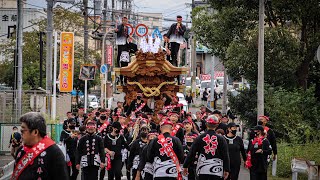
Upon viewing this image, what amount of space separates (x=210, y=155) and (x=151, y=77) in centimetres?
1633

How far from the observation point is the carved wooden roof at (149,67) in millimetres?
29703

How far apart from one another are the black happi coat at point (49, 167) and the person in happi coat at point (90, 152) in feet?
27.8

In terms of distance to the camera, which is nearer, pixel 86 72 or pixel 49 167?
pixel 49 167

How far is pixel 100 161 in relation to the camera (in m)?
17.0

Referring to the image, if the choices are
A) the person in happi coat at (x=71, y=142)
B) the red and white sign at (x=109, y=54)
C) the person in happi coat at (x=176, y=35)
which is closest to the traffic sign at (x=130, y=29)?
the person in happi coat at (x=176, y=35)

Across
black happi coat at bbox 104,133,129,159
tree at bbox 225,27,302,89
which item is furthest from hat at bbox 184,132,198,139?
tree at bbox 225,27,302,89

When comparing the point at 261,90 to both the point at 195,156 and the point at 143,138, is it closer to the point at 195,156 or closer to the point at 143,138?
the point at 143,138

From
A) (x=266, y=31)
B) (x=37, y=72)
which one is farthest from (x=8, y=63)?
(x=266, y=31)

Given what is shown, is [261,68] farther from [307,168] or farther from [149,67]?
[307,168]

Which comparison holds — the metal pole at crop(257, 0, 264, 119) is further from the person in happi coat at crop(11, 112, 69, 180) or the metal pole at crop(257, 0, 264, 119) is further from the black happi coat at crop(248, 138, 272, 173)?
the person in happi coat at crop(11, 112, 69, 180)

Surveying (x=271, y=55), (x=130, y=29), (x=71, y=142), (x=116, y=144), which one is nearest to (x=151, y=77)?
(x=130, y=29)

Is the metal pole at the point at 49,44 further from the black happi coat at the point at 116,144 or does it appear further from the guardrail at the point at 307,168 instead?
the guardrail at the point at 307,168

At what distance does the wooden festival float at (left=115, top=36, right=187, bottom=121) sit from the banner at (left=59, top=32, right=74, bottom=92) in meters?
5.31

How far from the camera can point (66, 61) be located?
3559cm
